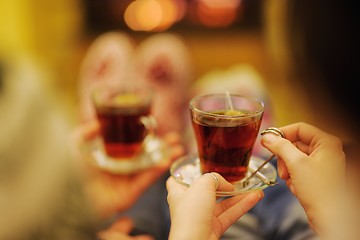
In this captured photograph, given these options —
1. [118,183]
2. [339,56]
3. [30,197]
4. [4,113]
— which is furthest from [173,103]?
[339,56]

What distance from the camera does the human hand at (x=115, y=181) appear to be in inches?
42.0

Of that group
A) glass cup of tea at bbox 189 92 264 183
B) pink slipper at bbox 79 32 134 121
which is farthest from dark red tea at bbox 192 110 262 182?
pink slipper at bbox 79 32 134 121

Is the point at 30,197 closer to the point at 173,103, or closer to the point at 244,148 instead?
the point at 244,148

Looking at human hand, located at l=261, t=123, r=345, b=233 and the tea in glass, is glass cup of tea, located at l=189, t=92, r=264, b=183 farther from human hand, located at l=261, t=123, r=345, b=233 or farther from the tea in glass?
the tea in glass

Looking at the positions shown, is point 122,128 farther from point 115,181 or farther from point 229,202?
point 229,202

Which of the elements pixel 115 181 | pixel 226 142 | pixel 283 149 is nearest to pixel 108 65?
pixel 115 181

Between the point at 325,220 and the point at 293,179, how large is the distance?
0.06 metres

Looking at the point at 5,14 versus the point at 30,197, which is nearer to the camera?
the point at 30,197

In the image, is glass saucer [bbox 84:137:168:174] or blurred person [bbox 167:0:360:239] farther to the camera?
glass saucer [bbox 84:137:168:174]

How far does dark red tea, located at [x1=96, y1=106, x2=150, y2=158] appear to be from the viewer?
1.01m

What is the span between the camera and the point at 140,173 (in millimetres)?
1099

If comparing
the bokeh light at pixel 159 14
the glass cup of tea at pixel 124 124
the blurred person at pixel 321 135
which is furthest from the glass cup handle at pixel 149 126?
the bokeh light at pixel 159 14

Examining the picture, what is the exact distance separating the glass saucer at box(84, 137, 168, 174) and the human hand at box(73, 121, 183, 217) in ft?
0.06

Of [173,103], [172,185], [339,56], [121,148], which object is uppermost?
[339,56]
